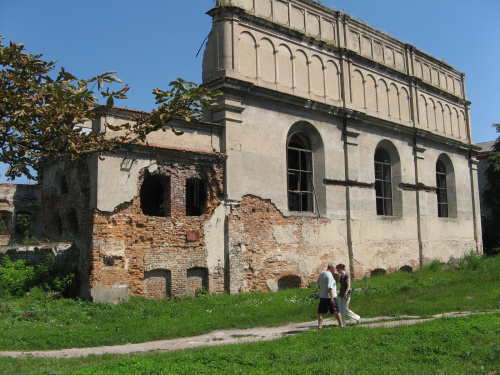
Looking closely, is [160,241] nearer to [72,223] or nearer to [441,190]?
[72,223]

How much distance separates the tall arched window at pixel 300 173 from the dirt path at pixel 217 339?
7028mm

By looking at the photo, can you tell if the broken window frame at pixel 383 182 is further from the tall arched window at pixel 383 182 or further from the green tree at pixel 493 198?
the green tree at pixel 493 198

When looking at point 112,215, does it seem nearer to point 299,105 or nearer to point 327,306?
point 327,306

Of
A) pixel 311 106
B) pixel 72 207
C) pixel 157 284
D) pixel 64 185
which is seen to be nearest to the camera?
pixel 157 284

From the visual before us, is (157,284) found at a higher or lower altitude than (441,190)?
lower

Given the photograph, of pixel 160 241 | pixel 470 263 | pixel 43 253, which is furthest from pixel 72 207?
pixel 470 263

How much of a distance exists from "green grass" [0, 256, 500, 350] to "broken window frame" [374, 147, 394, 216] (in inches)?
238

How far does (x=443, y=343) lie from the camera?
28.5 ft

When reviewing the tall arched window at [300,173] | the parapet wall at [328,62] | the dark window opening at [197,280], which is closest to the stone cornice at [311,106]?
the parapet wall at [328,62]

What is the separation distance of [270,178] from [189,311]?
5.74 meters

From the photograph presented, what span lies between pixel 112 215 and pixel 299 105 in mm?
8139

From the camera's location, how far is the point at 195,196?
16609mm

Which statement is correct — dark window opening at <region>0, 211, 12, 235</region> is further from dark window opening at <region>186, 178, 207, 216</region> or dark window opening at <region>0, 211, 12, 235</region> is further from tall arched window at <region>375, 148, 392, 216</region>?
tall arched window at <region>375, 148, 392, 216</region>

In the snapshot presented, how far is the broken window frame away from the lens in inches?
896
